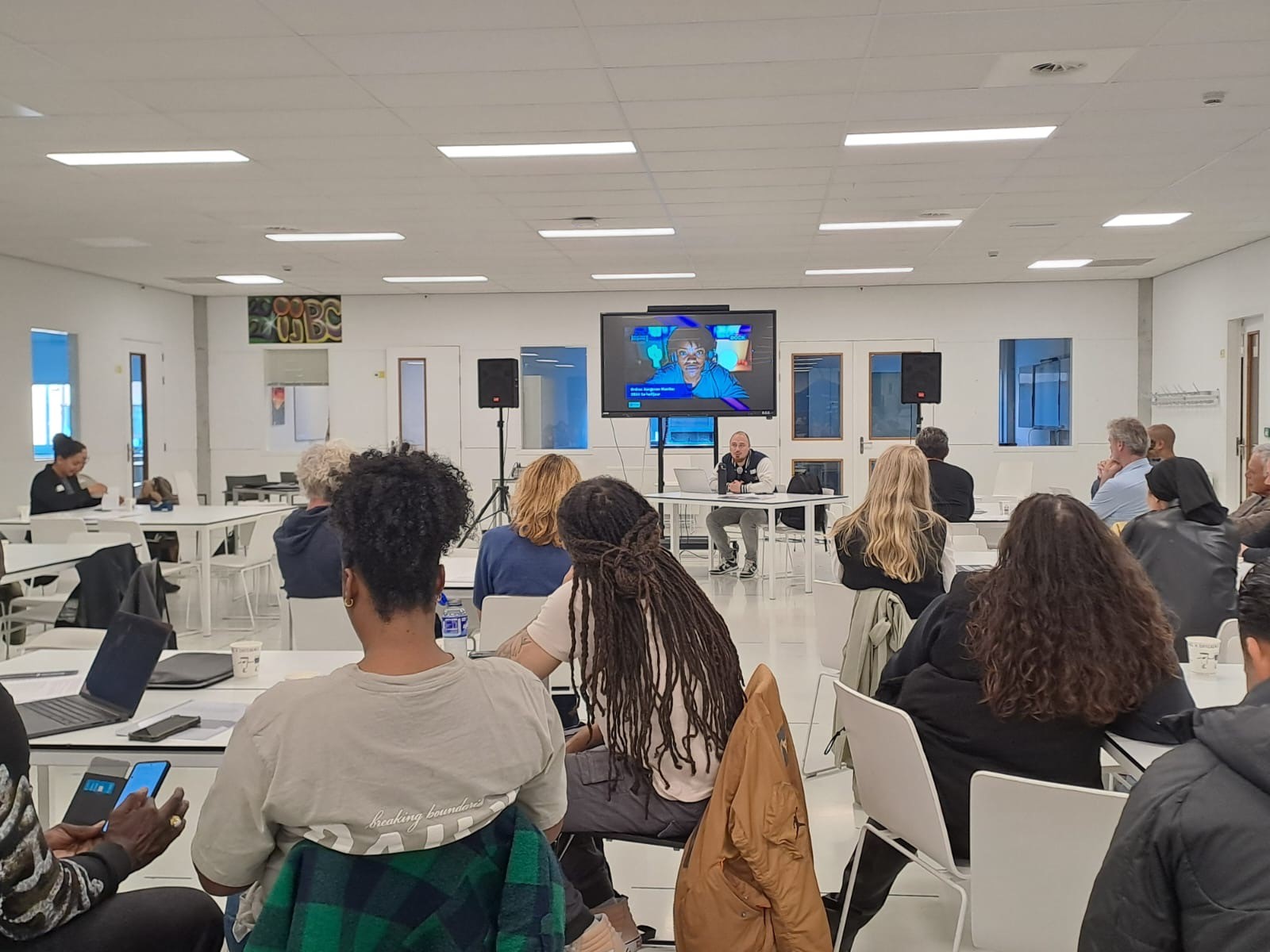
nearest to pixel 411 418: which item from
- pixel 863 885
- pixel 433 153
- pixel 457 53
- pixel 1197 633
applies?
pixel 433 153

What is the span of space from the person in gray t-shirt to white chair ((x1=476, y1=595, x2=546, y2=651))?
6.41 ft

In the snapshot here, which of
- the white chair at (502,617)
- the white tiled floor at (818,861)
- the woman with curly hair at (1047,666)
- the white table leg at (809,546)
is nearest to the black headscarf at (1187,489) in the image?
the white tiled floor at (818,861)

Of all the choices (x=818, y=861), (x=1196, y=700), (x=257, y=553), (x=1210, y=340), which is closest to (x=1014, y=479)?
(x=1210, y=340)

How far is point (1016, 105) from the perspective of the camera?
18.3 ft

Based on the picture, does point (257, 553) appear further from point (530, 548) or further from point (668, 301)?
point (668, 301)

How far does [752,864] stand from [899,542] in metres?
2.05

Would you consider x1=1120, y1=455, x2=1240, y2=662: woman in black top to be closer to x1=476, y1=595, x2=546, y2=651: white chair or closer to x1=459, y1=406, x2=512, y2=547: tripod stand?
x1=476, y1=595, x2=546, y2=651: white chair

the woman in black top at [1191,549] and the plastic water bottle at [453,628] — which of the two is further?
the woman in black top at [1191,549]

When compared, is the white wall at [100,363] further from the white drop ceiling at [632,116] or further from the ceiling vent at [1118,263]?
the ceiling vent at [1118,263]

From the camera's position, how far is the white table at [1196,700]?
228cm

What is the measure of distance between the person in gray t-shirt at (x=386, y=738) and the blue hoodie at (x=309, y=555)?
2.67 meters

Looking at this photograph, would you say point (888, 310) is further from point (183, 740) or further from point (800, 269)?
point (183, 740)

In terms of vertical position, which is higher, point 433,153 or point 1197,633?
point 433,153

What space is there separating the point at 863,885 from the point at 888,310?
11.9 metres
